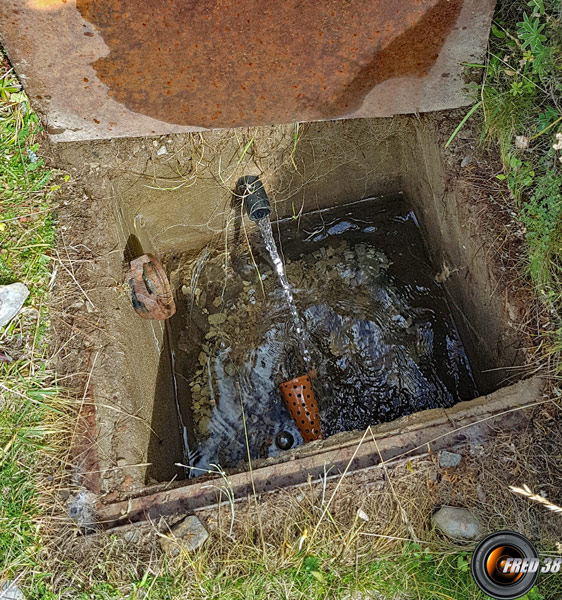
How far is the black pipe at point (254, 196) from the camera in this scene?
2596 millimetres

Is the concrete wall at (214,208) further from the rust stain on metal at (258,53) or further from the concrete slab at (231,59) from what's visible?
the rust stain on metal at (258,53)

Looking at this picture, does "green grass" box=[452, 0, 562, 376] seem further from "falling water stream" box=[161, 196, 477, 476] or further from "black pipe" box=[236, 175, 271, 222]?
"black pipe" box=[236, 175, 271, 222]

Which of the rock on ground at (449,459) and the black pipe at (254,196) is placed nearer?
the rock on ground at (449,459)

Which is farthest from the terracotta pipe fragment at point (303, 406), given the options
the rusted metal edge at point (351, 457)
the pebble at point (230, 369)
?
the rusted metal edge at point (351, 457)

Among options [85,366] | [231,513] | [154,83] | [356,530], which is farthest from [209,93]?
[356,530]

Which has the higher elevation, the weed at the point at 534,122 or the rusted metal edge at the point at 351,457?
the weed at the point at 534,122

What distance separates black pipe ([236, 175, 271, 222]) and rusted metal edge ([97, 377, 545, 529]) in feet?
4.23

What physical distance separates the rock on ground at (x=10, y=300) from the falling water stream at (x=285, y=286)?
126 cm

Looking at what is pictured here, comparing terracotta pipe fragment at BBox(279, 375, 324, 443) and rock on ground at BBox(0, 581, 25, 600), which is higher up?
rock on ground at BBox(0, 581, 25, 600)

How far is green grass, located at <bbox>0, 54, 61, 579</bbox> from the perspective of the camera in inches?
68.2

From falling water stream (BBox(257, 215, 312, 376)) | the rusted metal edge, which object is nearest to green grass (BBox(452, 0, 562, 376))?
the rusted metal edge

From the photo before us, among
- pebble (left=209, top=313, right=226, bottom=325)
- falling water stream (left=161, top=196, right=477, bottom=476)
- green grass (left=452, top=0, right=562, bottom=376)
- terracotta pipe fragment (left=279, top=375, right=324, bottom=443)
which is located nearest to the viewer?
green grass (left=452, top=0, right=562, bottom=376)

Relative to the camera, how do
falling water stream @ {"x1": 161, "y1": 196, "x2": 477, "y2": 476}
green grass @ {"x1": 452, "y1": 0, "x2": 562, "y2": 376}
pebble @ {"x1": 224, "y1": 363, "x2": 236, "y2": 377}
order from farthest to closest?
pebble @ {"x1": 224, "y1": 363, "x2": 236, "y2": 377}
falling water stream @ {"x1": 161, "y1": 196, "x2": 477, "y2": 476}
green grass @ {"x1": 452, "y1": 0, "x2": 562, "y2": 376}

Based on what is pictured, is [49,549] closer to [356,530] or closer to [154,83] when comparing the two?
[356,530]
